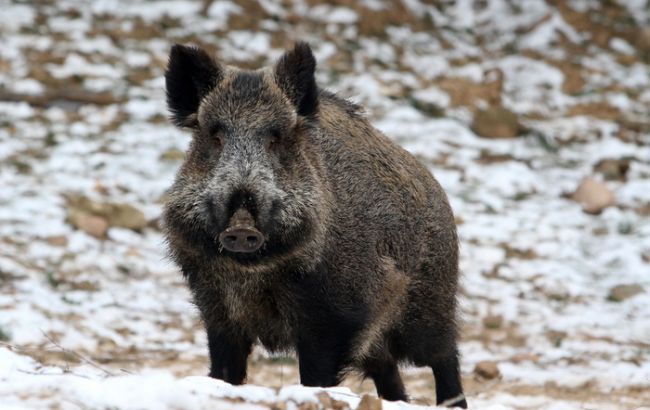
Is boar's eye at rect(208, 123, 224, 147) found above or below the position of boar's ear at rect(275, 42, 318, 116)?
below

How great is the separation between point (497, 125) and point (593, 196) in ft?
6.85

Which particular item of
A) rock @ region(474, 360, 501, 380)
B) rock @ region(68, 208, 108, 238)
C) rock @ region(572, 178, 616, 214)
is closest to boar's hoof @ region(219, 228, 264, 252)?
rock @ region(474, 360, 501, 380)

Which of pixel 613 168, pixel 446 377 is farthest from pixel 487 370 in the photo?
pixel 613 168

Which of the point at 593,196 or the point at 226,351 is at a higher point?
the point at 226,351

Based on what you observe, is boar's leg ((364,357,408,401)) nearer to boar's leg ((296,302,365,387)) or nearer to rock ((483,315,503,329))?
boar's leg ((296,302,365,387))

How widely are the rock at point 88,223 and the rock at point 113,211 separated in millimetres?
80

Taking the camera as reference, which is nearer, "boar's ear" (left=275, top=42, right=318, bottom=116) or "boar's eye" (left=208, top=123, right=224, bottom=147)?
"boar's eye" (left=208, top=123, right=224, bottom=147)

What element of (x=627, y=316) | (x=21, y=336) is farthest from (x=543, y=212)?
(x=21, y=336)

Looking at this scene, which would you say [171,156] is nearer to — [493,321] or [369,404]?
[493,321]

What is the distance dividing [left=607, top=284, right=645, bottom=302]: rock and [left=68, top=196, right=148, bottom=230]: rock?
4.14 m

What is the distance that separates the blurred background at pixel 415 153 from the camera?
665 cm

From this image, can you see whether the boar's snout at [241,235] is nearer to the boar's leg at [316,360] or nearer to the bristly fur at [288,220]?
the bristly fur at [288,220]

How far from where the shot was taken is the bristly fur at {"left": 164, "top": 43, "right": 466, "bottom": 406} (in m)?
4.16

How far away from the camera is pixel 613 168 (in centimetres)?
1094
